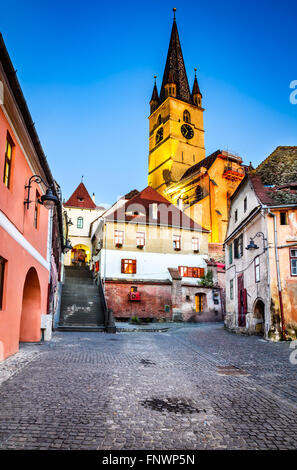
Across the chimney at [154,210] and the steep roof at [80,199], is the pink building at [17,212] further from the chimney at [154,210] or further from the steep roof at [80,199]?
the steep roof at [80,199]

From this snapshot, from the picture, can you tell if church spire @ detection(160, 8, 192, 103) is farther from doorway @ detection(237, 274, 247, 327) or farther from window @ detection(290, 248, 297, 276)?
window @ detection(290, 248, 297, 276)

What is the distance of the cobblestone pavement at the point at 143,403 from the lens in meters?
4.41

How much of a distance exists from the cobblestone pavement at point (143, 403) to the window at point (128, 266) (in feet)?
75.7

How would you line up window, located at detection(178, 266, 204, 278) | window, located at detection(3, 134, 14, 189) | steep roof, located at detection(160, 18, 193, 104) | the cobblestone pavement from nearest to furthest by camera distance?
the cobblestone pavement, window, located at detection(3, 134, 14, 189), window, located at detection(178, 266, 204, 278), steep roof, located at detection(160, 18, 193, 104)

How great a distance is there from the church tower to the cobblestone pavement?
182 ft

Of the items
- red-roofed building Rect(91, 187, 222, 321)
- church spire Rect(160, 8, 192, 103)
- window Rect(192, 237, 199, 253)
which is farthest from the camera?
church spire Rect(160, 8, 192, 103)

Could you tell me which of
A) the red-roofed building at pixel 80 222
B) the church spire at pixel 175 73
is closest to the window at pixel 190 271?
the red-roofed building at pixel 80 222

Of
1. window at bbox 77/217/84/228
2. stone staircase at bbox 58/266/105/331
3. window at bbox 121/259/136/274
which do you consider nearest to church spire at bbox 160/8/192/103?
window at bbox 77/217/84/228

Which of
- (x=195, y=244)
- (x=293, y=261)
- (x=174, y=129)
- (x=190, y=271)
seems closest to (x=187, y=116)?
(x=174, y=129)

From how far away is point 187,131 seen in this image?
228 feet

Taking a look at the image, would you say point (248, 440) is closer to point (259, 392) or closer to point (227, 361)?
point (259, 392)

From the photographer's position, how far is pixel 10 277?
9.43 meters

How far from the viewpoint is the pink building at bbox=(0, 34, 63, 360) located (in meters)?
8.56
